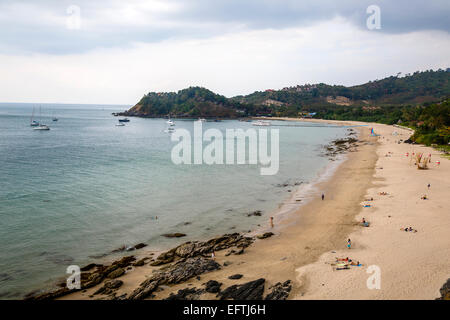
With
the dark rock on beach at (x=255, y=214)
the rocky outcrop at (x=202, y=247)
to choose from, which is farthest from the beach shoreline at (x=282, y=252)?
the dark rock on beach at (x=255, y=214)

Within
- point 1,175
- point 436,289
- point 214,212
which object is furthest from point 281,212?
point 1,175

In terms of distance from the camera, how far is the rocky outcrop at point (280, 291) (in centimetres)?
1428

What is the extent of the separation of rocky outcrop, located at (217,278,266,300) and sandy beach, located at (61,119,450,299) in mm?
425

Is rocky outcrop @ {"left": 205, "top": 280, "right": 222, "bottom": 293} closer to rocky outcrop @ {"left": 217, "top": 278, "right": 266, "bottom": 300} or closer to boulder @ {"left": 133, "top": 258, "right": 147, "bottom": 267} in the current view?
rocky outcrop @ {"left": 217, "top": 278, "right": 266, "bottom": 300}

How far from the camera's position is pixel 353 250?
63.0 feet

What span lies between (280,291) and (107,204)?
22.2 meters

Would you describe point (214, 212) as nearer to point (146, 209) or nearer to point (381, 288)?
point (146, 209)

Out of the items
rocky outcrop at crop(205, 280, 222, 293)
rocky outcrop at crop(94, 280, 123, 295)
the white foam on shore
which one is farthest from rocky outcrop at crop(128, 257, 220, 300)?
the white foam on shore

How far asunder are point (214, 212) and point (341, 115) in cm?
17086

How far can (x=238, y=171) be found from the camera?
48469mm

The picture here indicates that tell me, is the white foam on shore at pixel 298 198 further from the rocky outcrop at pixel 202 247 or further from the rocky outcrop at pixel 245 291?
Answer: the rocky outcrop at pixel 245 291

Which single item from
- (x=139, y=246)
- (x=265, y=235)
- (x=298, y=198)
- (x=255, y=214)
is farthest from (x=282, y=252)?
(x=298, y=198)

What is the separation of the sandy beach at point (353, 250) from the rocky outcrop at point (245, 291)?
425 millimetres
